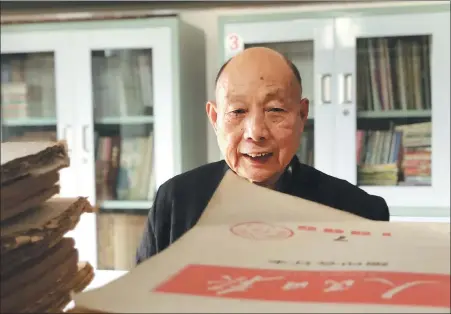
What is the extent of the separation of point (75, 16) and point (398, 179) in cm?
141

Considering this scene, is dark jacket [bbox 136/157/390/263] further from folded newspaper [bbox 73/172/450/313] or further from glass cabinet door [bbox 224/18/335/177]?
glass cabinet door [bbox 224/18/335/177]

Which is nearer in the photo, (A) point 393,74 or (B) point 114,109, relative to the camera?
(A) point 393,74

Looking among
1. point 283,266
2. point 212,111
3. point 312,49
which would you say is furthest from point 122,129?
point 283,266

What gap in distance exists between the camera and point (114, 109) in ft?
7.79

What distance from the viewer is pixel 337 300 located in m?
0.30

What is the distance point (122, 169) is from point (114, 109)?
0.25 m

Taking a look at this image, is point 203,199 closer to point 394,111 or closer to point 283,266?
point 283,266

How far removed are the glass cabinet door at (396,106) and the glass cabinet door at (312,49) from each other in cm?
4

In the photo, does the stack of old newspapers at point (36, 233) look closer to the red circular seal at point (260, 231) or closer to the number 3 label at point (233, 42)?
the red circular seal at point (260, 231)

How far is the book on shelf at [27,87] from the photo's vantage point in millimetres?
2387

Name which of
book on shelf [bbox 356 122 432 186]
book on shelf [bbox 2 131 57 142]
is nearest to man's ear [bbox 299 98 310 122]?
book on shelf [bbox 356 122 432 186]

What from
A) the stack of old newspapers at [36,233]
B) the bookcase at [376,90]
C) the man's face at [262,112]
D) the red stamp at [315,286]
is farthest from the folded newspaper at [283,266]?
the bookcase at [376,90]

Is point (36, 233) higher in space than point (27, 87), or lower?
lower

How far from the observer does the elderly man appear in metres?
0.67
